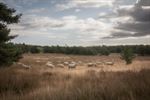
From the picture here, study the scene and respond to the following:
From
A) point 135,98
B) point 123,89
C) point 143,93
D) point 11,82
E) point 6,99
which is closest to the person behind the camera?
point 135,98

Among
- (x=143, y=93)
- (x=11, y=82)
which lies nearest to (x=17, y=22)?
(x=11, y=82)

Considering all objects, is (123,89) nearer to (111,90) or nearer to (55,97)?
(111,90)

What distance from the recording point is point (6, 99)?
552cm

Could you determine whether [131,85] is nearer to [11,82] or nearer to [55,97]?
[55,97]

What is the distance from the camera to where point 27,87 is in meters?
8.47

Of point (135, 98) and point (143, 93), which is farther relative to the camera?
point (143, 93)

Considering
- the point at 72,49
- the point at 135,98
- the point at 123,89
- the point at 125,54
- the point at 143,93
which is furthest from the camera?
Answer: the point at 72,49

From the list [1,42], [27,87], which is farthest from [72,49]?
[27,87]

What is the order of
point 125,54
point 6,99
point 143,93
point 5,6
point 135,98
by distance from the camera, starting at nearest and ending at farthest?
point 135,98 → point 143,93 → point 6,99 → point 5,6 → point 125,54

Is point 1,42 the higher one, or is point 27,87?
point 1,42

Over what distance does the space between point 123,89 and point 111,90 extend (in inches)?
10.4

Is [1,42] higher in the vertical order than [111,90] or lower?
higher

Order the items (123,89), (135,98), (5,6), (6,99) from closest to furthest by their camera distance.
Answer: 1. (135,98)
2. (123,89)
3. (6,99)
4. (5,6)

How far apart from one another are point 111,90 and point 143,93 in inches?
26.3
